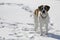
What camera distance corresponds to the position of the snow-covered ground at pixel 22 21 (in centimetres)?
705

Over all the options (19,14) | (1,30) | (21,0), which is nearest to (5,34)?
(1,30)

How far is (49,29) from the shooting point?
7621 millimetres

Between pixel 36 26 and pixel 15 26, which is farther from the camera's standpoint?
pixel 15 26

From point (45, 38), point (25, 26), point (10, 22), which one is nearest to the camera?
point (45, 38)

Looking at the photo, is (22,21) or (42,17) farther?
(22,21)

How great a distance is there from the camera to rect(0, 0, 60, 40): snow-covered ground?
23.1 feet

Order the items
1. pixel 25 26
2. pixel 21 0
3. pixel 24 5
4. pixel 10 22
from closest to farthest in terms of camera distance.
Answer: pixel 25 26 < pixel 10 22 < pixel 24 5 < pixel 21 0

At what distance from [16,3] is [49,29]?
467 centimetres

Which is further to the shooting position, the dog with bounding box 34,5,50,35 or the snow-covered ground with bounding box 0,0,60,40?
the snow-covered ground with bounding box 0,0,60,40

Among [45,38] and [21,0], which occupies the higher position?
[21,0]

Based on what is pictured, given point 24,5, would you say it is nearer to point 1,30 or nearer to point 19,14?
point 19,14

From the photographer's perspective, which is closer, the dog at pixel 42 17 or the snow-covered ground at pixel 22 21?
the dog at pixel 42 17

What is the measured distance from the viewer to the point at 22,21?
28.5 feet

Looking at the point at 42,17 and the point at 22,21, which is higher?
the point at 42,17
